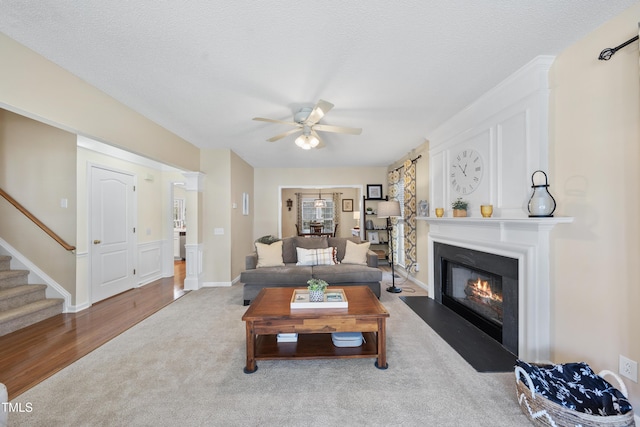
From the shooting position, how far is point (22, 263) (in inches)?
131

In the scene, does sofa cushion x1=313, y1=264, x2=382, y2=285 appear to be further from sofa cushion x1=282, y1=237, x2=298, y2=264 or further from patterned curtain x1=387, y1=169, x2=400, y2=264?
patterned curtain x1=387, y1=169, x2=400, y2=264

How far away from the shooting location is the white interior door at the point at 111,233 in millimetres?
3850

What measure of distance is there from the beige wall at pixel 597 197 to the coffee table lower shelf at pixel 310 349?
1475 millimetres

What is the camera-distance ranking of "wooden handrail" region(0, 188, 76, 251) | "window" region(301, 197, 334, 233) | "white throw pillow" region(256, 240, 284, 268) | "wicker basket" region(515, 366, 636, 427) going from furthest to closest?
"window" region(301, 197, 334, 233), "white throw pillow" region(256, 240, 284, 268), "wooden handrail" region(0, 188, 76, 251), "wicker basket" region(515, 366, 636, 427)

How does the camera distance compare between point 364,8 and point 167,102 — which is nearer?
point 364,8

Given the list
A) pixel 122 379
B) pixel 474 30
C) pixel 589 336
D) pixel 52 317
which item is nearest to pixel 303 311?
pixel 122 379

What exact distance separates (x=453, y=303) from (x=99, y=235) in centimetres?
534

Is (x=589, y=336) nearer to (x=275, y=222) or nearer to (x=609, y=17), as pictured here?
(x=609, y=17)

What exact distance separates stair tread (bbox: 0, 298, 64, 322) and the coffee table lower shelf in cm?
281

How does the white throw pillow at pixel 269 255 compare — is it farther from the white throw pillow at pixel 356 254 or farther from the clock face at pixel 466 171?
the clock face at pixel 466 171

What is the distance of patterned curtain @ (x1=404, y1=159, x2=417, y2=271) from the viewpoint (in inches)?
181

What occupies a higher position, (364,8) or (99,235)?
(364,8)

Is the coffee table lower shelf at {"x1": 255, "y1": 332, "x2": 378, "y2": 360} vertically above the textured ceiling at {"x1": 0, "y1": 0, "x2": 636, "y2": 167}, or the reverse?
the textured ceiling at {"x1": 0, "y1": 0, "x2": 636, "y2": 167}
